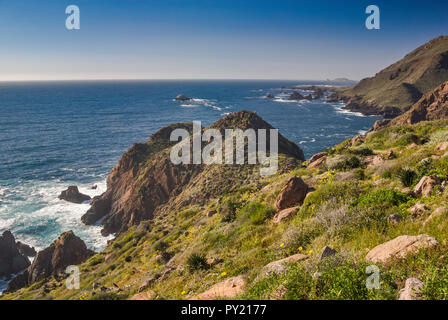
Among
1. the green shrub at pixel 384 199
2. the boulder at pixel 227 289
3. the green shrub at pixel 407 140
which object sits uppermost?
the green shrub at pixel 407 140

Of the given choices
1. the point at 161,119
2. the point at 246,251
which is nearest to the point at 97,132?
the point at 161,119

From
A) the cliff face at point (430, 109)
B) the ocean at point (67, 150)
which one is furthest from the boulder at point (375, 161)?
the cliff face at point (430, 109)

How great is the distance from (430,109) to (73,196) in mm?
65835

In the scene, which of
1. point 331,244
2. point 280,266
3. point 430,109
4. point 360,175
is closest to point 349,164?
point 360,175

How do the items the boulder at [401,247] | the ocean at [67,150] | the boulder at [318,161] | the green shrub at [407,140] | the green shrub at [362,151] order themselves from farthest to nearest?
1. the ocean at [67,150]
2. the boulder at [318,161]
3. the green shrub at [407,140]
4. the green shrub at [362,151]
5. the boulder at [401,247]

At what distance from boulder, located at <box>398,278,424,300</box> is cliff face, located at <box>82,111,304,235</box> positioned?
2121 cm

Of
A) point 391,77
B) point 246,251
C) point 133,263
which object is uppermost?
point 391,77

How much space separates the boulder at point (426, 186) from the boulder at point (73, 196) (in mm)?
41889

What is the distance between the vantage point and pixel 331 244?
19.5 ft

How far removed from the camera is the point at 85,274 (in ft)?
53.2

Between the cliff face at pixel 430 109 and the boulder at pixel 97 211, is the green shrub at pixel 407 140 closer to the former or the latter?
the boulder at pixel 97 211

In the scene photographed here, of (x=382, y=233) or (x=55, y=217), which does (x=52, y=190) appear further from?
(x=382, y=233)

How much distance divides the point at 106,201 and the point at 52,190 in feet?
46.6

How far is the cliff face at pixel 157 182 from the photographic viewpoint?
2652 cm
